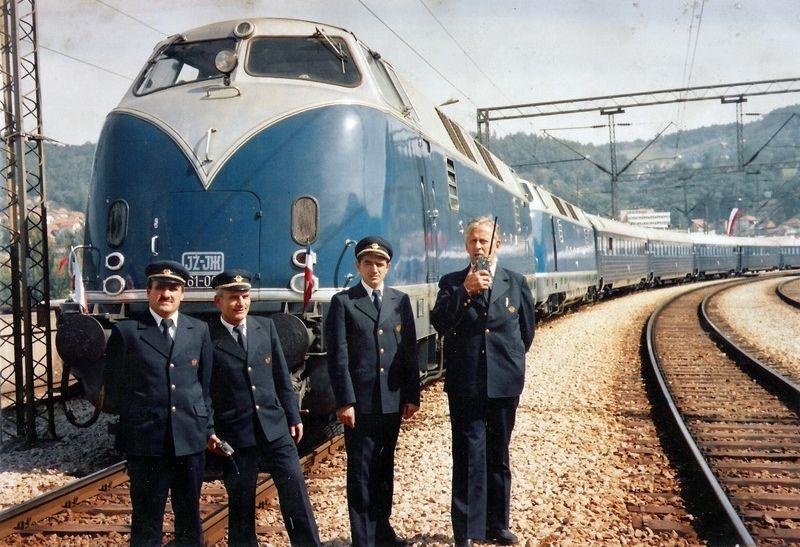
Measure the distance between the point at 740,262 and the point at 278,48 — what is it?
56279 millimetres

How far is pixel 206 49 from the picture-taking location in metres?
7.75

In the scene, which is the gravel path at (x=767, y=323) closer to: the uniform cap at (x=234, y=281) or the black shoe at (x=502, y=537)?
the black shoe at (x=502, y=537)

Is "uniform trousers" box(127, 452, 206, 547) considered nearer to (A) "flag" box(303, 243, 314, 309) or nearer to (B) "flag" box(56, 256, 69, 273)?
(A) "flag" box(303, 243, 314, 309)

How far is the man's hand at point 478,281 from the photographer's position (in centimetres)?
415

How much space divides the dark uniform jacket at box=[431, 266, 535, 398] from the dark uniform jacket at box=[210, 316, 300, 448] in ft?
3.26

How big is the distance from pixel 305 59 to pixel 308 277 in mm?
2503

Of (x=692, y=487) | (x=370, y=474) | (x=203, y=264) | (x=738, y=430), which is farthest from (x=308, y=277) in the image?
(x=738, y=430)

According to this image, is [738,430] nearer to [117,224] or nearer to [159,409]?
[159,409]

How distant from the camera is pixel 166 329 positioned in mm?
3924

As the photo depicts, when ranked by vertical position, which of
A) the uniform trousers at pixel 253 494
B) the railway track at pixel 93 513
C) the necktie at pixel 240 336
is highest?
the necktie at pixel 240 336

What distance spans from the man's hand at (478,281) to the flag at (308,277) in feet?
7.14

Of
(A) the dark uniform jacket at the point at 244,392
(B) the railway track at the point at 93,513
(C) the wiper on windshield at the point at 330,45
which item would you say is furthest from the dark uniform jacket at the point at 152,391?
(C) the wiper on windshield at the point at 330,45

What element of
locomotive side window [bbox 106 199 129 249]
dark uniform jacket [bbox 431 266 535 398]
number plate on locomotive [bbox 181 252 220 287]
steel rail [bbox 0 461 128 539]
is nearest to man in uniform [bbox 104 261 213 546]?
dark uniform jacket [bbox 431 266 535 398]

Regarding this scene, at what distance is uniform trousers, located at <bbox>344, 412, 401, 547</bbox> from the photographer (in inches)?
169
